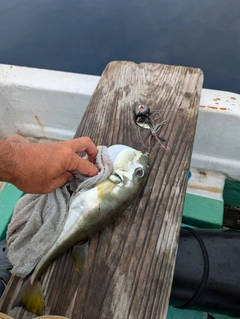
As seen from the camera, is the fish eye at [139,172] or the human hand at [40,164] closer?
the human hand at [40,164]

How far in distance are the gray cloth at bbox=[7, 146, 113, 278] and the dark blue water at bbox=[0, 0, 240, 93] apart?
3.57 m

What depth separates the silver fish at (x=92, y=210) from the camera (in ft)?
5.10

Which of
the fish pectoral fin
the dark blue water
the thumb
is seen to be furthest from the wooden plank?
the dark blue water

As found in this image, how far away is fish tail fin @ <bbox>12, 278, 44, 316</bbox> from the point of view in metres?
1.50

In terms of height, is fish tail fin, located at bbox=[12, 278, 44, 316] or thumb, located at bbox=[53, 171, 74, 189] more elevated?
thumb, located at bbox=[53, 171, 74, 189]

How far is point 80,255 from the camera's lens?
161cm

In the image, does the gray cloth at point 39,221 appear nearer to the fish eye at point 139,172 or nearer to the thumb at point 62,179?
the thumb at point 62,179

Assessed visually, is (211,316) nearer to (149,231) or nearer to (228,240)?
(228,240)

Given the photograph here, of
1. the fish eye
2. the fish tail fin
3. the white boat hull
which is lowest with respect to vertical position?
the fish tail fin

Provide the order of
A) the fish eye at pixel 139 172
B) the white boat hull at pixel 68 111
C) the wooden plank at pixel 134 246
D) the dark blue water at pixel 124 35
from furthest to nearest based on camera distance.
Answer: the dark blue water at pixel 124 35
the white boat hull at pixel 68 111
the fish eye at pixel 139 172
the wooden plank at pixel 134 246

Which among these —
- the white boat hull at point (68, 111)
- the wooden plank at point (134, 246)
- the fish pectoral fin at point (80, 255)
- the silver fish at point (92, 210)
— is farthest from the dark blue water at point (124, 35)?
the fish pectoral fin at point (80, 255)

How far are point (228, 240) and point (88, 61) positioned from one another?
416cm

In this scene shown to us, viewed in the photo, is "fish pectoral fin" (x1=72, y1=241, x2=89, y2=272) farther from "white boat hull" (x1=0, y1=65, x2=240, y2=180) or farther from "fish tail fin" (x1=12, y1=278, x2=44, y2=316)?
"white boat hull" (x1=0, y1=65, x2=240, y2=180)

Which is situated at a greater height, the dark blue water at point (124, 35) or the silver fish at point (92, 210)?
the dark blue water at point (124, 35)
